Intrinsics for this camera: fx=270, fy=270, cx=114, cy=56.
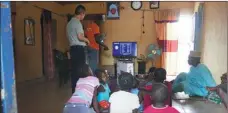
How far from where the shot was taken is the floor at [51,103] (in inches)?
146

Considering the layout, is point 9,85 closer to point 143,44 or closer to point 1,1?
point 1,1

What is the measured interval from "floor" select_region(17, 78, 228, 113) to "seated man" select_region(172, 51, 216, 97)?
0.30 m

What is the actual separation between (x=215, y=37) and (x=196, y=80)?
1003 millimetres

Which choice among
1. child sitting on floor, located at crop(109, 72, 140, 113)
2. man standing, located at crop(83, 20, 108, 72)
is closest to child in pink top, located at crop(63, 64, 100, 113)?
child sitting on floor, located at crop(109, 72, 140, 113)

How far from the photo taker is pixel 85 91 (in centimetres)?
249

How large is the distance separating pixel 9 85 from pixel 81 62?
7.10ft

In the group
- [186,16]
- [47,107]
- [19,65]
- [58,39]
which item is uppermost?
[186,16]

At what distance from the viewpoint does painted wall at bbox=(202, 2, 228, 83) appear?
465 cm

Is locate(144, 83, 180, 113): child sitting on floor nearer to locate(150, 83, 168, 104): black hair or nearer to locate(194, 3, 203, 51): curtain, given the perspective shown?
locate(150, 83, 168, 104): black hair

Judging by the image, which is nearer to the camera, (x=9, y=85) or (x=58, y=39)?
(x=9, y=85)

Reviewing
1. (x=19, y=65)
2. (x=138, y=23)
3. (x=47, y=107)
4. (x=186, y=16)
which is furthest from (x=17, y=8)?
(x=186, y=16)

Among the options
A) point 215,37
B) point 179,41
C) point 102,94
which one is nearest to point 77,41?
point 102,94

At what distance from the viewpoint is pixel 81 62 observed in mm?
3582

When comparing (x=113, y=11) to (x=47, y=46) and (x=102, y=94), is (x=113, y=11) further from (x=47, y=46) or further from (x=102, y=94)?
(x=102, y=94)
